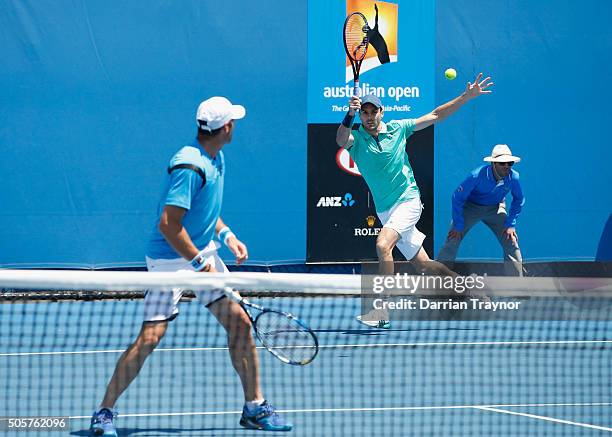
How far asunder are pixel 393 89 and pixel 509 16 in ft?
4.07

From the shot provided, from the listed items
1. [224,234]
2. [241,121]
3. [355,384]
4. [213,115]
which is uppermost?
[241,121]

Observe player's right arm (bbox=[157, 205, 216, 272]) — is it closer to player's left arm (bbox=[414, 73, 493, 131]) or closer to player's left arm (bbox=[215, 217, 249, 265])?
player's left arm (bbox=[215, 217, 249, 265])

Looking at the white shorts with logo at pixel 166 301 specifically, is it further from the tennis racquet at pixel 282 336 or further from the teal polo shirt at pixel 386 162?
the teal polo shirt at pixel 386 162

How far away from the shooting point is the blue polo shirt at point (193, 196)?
4.30 meters

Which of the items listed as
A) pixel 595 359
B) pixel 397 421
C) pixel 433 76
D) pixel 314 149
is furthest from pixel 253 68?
pixel 397 421

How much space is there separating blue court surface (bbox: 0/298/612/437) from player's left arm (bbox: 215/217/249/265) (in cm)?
68

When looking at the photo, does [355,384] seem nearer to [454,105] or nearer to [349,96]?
[454,105]

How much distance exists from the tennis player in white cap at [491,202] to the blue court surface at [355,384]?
1244mm

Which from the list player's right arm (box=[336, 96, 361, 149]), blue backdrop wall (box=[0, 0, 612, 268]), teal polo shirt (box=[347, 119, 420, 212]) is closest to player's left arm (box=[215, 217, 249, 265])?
player's right arm (box=[336, 96, 361, 149])

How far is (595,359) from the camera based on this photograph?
649 cm

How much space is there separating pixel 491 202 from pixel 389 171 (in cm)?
157

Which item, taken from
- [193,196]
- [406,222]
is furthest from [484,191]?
[193,196]

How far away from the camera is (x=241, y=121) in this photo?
9.42 m

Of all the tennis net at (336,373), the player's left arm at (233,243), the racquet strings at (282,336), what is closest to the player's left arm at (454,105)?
the tennis net at (336,373)
